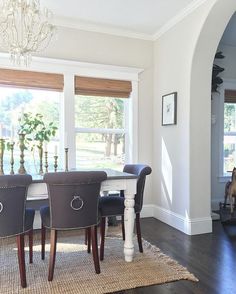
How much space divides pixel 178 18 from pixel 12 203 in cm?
311

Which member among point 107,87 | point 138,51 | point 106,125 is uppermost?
point 138,51

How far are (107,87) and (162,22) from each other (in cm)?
117

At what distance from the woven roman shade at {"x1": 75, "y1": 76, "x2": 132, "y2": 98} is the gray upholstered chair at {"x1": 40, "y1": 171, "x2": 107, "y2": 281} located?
6.54ft

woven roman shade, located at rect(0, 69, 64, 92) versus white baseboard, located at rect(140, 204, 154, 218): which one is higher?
woven roman shade, located at rect(0, 69, 64, 92)

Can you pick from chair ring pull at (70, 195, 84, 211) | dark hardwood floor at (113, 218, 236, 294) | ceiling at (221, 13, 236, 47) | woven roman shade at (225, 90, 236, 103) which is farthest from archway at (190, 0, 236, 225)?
chair ring pull at (70, 195, 84, 211)

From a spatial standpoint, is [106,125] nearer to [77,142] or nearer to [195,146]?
[77,142]

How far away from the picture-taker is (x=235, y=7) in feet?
9.91

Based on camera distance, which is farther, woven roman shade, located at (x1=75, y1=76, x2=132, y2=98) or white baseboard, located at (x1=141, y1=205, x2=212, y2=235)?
woven roman shade, located at (x1=75, y1=76, x2=132, y2=98)

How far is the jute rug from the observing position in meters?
2.17

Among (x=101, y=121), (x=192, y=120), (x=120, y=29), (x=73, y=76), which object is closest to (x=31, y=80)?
(x=73, y=76)

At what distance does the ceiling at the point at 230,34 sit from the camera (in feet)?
13.0

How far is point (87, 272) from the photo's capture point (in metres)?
2.41

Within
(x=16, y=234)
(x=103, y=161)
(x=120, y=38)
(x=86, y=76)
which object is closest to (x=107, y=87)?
(x=86, y=76)

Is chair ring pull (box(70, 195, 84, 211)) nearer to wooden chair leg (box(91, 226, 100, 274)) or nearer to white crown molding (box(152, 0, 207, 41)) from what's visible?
wooden chair leg (box(91, 226, 100, 274))
